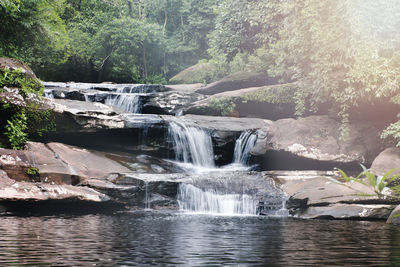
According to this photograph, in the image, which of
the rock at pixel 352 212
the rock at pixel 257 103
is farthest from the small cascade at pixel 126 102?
the rock at pixel 352 212

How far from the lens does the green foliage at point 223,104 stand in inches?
736

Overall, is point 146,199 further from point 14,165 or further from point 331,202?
point 331,202

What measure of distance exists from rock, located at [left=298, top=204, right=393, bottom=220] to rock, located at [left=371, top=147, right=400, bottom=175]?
2.62 m

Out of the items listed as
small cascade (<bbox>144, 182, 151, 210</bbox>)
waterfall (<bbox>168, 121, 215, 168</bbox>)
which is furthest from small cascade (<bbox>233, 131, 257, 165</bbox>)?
small cascade (<bbox>144, 182, 151, 210</bbox>)

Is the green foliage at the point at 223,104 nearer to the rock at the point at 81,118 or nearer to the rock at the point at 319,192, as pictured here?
the rock at the point at 81,118

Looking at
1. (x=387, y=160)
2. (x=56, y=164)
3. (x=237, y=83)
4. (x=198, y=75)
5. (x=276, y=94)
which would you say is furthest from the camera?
(x=198, y=75)

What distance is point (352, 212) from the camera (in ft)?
32.8

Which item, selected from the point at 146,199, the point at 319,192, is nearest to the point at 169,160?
the point at 146,199

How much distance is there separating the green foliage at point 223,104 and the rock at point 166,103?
1260mm

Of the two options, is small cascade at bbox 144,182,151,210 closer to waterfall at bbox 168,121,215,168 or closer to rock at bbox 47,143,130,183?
rock at bbox 47,143,130,183

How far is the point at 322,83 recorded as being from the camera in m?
14.8

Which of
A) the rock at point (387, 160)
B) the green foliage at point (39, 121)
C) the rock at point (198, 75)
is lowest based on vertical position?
the rock at point (387, 160)

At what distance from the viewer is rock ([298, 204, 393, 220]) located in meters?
9.84

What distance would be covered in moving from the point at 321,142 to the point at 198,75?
19.1m
